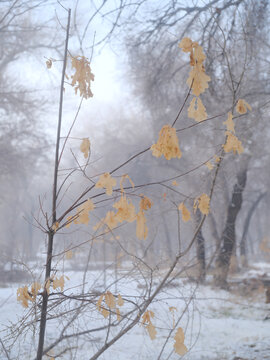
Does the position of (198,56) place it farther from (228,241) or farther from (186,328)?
(228,241)

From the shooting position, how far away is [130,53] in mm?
5332

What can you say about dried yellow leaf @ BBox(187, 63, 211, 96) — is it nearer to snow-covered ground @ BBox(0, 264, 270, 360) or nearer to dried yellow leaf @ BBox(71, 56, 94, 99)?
dried yellow leaf @ BBox(71, 56, 94, 99)

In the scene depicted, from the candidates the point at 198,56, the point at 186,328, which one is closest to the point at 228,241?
the point at 186,328

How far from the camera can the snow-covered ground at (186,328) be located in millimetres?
2924

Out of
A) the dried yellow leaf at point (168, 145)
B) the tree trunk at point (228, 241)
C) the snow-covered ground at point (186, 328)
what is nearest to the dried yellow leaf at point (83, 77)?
the dried yellow leaf at point (168, 145)

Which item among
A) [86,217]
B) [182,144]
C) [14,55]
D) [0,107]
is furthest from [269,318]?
[14,55]

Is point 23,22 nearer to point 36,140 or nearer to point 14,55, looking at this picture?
point 14,55

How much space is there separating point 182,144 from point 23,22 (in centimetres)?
336

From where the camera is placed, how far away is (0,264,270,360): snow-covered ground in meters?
2.92

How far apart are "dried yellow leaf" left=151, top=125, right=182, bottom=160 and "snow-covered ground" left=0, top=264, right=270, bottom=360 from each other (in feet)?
4.48

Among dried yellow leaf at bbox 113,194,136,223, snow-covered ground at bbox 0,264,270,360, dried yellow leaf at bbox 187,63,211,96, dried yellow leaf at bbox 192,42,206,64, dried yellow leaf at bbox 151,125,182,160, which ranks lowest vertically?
snow-covered ground at bbox 0,264,270,360

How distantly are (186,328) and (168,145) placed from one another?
1.96m

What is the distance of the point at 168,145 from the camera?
1386 mm

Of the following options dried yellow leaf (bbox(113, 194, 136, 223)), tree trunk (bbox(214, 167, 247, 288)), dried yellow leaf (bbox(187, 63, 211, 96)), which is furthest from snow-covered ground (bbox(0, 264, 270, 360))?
dried yellow leaf (bbox(187, 63, 211, 96))
